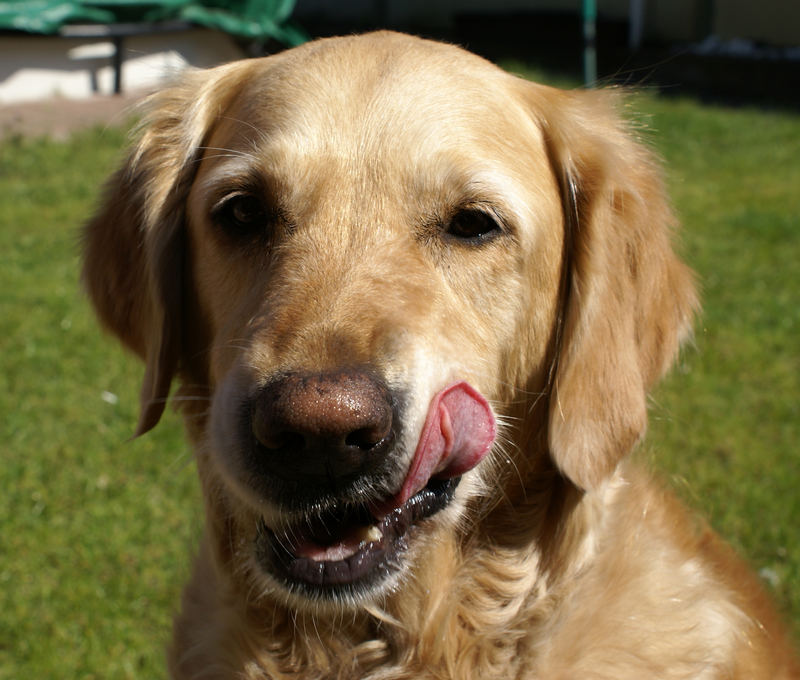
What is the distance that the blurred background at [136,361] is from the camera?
4199mm

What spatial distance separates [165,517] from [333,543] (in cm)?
272

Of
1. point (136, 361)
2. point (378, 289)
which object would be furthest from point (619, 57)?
point (378, 289)

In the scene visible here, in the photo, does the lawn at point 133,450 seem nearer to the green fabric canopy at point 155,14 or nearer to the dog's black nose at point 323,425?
the dog's black nose at point 323,425

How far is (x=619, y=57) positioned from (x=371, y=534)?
1621cm

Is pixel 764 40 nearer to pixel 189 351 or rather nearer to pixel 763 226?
pixel 763 226

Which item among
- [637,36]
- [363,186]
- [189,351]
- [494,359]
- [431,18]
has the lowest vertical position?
[431,18]

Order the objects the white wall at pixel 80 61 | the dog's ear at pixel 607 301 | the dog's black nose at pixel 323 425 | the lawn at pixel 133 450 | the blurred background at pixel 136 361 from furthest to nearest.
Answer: the white wall at pixel 80 61, the blurred background at pixel 136 361, the lawn at pixel 133 450, the dog's ear at pixel 607 301, the dog's black nose at pixel 323 425

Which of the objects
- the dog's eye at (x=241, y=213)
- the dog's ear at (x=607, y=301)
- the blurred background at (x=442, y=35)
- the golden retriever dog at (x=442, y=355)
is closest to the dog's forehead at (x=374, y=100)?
the golden retriever dog at (x=442, y=355)

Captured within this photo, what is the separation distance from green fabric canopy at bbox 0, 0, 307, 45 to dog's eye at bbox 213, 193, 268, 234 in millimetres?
10483

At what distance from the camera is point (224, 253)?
270 centimetres

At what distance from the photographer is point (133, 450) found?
5.34 meters

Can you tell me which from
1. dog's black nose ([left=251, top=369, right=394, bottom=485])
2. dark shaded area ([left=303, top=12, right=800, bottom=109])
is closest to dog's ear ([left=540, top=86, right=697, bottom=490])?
dog's black nose ([left=251, top=369, right=394, bottom=485])

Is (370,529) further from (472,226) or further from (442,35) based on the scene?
(442,35)

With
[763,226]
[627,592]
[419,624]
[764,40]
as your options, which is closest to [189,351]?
[419,624]
